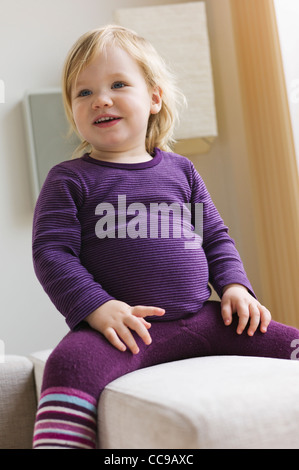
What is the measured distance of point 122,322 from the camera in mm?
936

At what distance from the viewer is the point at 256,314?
1063 millimetres

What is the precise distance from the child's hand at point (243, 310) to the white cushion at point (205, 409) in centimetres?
21

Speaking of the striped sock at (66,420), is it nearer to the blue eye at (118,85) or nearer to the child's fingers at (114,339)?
the child's fingers at (114,339)

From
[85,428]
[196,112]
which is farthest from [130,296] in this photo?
[196,112]

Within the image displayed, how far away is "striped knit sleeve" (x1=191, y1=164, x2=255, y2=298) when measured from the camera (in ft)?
3.76

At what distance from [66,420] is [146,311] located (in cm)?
22

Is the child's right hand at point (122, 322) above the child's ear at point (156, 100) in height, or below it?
below

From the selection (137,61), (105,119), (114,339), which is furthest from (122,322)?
(137,61)

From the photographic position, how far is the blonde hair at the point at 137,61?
1201 mm

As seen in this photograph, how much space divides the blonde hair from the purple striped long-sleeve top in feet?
0.58

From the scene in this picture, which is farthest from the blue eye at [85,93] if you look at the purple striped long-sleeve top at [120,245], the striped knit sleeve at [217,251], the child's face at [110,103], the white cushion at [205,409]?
the white cushion at [205,409]

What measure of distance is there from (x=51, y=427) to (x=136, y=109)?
65 centimetres

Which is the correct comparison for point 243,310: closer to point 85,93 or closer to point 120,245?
point 120,245

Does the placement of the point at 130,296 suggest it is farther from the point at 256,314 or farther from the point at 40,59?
the point at 40,59
